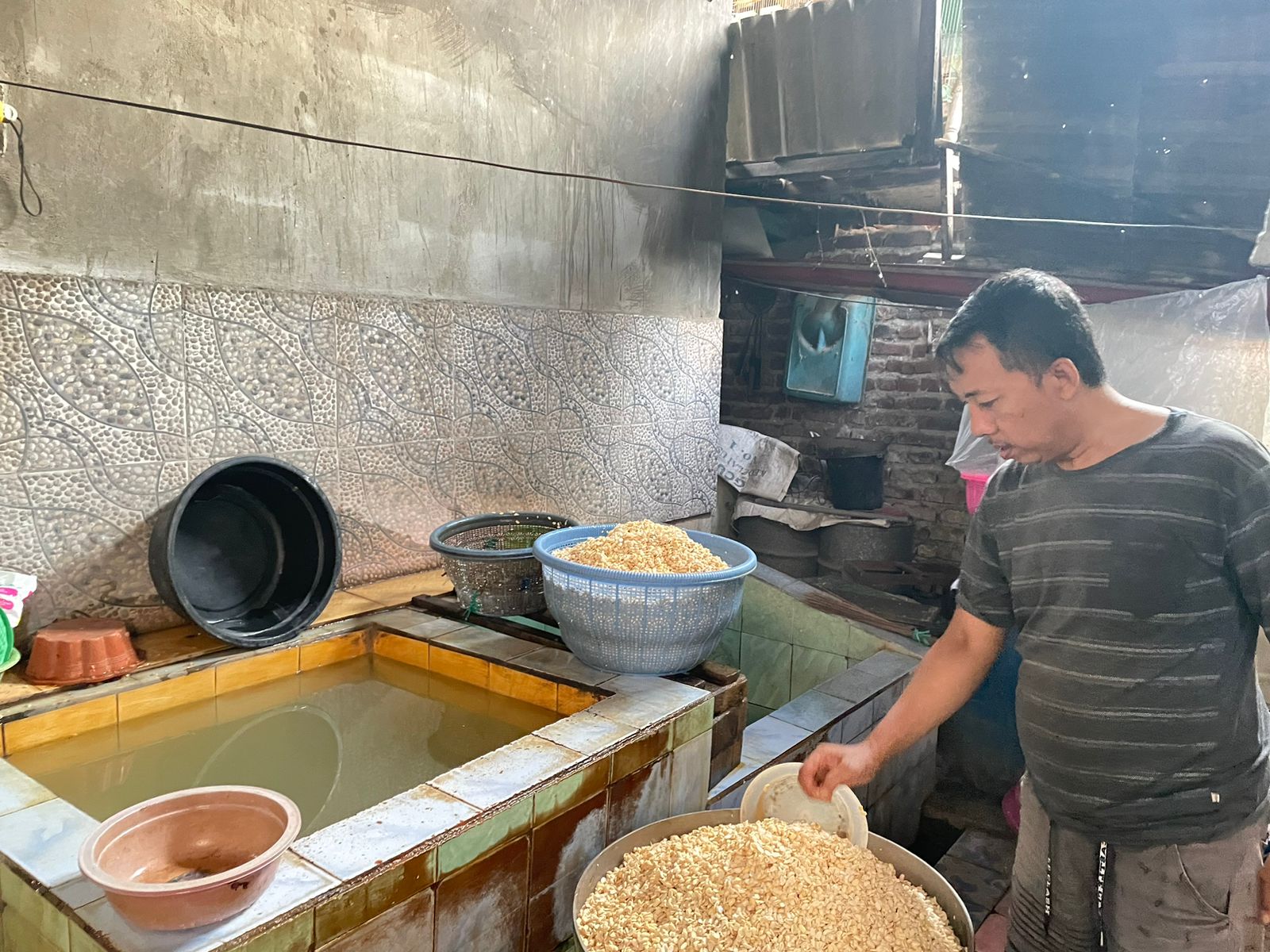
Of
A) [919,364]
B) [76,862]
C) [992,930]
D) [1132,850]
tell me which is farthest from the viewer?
[919,364]

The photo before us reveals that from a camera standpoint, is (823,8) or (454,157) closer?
(454,157)

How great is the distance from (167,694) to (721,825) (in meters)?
1.58

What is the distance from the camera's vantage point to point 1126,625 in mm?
1591

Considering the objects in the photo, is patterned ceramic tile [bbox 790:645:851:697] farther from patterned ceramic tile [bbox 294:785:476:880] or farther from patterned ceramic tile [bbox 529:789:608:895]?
patterned ceramic tile [bbox 294:785:476:880]

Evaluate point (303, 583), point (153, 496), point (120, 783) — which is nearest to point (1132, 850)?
point (120, 783)

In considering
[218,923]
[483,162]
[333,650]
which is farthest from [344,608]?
[483,162]

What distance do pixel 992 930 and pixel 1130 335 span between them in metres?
2.76

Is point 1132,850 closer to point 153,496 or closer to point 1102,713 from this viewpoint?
point 1102,713

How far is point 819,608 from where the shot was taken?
13.4 feet

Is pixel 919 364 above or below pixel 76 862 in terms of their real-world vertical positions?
above

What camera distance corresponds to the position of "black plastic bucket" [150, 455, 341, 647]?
2637 mm

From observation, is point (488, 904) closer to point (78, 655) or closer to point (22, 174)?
point (78, 655)

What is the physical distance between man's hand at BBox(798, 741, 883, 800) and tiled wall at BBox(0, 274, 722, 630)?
2011 millimetres

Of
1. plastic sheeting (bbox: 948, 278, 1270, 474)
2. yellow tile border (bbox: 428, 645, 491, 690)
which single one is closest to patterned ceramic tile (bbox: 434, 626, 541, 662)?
yellow tile border (bbox: 428, 645, 491, 690)
